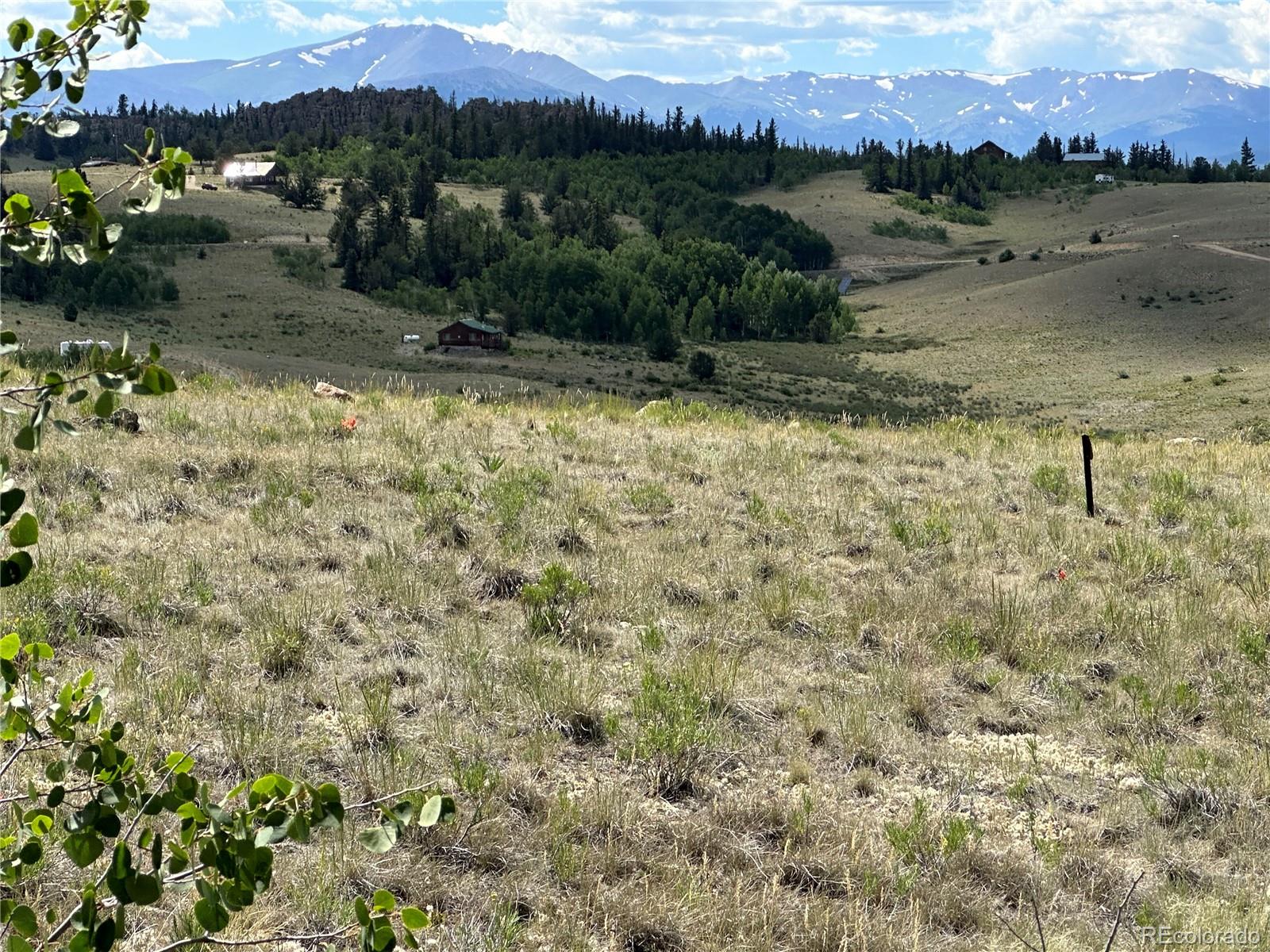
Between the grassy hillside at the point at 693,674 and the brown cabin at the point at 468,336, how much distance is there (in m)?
46.3

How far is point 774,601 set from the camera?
7.04 m

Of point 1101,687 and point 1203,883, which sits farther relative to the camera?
point 1101,687

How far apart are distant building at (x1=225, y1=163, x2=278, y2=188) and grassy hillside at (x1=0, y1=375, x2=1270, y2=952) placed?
102m

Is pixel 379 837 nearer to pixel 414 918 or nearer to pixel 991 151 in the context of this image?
pixel 414 918

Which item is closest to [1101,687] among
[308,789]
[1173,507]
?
[1173,507]

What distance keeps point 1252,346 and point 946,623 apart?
2562 inches

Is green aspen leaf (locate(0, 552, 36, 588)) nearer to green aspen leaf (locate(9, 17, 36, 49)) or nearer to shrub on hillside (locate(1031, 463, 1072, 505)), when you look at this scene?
green aspen leaf (locate(9, 17, 36, 49))

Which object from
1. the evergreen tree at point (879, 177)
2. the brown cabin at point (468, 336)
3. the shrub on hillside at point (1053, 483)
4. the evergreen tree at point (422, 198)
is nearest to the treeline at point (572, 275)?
the evergreen tree at point (422, 198)

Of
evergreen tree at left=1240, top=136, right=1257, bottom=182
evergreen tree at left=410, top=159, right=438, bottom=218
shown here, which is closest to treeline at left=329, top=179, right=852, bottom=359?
evergreen tree at left=410, top=159, right=438, bottom=218

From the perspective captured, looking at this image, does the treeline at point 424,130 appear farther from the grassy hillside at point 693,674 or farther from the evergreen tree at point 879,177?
the grassy hillside at point 693,674

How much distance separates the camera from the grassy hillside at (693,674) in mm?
4129

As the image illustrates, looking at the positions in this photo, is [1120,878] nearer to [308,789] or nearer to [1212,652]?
[1212,652]

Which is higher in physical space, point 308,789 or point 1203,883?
point 308,789

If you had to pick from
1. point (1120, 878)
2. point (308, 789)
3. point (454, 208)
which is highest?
point (454, 208)
